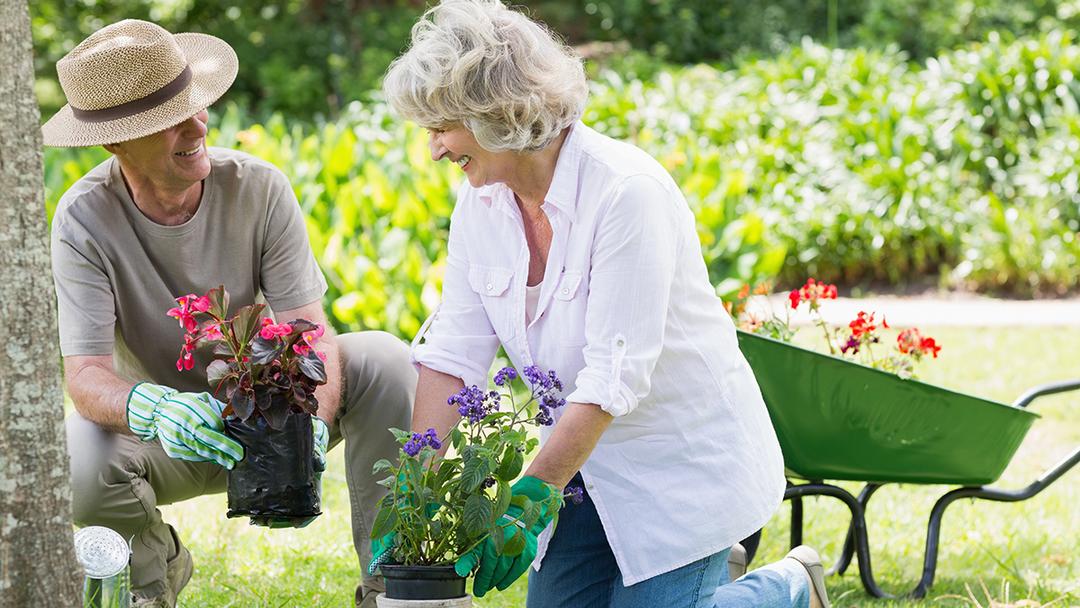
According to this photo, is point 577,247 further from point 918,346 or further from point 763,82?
point 763,82

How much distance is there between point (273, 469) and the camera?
2.58m

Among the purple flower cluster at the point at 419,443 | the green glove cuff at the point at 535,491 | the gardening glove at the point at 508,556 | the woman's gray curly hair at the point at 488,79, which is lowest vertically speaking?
the gardening glove at the point at 508,556

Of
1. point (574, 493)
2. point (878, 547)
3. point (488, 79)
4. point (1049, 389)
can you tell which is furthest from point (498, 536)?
point (878, 547)

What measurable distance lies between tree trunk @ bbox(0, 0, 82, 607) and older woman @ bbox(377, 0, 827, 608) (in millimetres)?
652

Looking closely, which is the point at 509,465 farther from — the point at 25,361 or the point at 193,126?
the point at 193,126

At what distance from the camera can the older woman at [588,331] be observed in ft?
7.88

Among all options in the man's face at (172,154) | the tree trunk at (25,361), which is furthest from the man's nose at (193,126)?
the tree trunk at (25,361)

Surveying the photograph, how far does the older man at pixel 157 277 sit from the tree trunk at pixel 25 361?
0.54m

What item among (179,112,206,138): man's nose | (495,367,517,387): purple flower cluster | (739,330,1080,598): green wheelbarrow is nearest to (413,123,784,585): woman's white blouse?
(495,367,517,387): purple flower cluster

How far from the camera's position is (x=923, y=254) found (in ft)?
25.4

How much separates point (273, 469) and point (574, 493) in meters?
0.57

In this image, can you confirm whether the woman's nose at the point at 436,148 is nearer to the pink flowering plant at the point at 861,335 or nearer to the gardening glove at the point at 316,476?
the gardening glove at the point at 316,476

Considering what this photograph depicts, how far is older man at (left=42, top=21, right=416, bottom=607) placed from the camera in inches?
113

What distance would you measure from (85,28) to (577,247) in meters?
11.3
